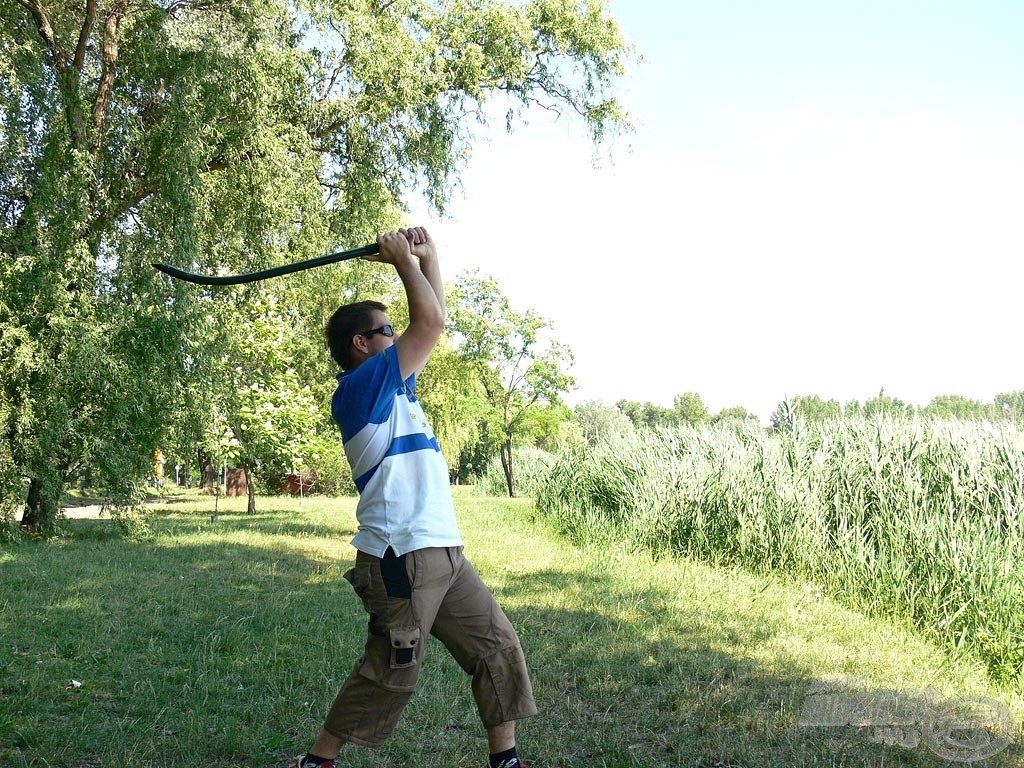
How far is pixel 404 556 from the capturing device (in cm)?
317

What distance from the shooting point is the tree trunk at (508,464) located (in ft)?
97.5

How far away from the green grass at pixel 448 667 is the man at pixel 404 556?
0.70 m

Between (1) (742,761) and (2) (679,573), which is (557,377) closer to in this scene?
(2) (679,573)

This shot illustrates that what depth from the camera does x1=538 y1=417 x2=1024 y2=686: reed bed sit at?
20.9ft

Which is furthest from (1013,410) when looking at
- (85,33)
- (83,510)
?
(83,510)

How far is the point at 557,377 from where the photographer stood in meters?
31.7

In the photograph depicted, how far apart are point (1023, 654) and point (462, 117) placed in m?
11.1

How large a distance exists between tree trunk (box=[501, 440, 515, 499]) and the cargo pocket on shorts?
1019 inches

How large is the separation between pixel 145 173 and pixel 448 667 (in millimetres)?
8827

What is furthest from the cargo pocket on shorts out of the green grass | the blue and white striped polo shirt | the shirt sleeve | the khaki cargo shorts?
the green grass

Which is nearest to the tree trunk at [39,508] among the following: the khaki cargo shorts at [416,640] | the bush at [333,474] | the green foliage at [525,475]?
the green foliage at [525,475]

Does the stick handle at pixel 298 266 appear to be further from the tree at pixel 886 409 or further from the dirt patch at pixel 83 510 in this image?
the dirt patch at pixel 83 510

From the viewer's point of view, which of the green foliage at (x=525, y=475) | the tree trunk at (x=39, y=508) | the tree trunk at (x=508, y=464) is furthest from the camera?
the tree trunk at (x=508, y=464)

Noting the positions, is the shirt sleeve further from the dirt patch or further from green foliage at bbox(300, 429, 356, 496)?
green foliage at bbox(300, 429, 356, 496)
